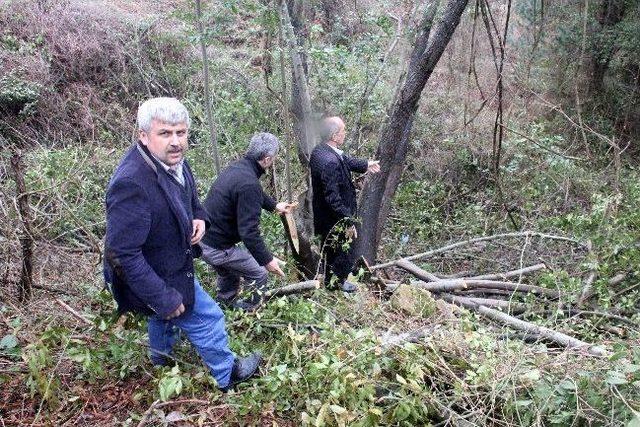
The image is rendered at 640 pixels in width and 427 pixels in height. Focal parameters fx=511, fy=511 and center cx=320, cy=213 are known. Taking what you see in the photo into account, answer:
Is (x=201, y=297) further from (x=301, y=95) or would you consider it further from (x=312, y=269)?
(x=301, y=95)

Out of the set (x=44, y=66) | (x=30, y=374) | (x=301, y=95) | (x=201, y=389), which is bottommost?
(x=201, y=389)

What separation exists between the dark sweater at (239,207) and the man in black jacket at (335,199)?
98 cm

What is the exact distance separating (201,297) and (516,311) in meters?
3.15

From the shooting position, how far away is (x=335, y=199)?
15.7ft

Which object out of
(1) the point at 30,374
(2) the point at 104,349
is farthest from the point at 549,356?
(1) the point at 30,374

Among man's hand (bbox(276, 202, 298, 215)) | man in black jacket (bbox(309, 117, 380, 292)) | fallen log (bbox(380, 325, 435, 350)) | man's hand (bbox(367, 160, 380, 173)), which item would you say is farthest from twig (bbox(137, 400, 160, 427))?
man's hand (bbox(367, 160, 380, 173))

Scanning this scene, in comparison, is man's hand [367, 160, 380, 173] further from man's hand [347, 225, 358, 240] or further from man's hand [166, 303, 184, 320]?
man's hand [166, 303, 184, 320]

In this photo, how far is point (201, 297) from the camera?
2.91 meters

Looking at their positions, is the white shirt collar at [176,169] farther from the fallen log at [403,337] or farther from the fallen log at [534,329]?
the fallen log at [534,329]

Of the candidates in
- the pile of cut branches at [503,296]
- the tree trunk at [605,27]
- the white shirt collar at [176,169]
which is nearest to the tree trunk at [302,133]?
the pile of cut branches at [503,296]

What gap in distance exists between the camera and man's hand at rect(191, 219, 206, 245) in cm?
298

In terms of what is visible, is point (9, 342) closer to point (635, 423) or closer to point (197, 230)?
point (197, 230)

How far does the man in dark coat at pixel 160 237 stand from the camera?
2.43 metres

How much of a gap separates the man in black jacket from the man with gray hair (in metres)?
0.78
